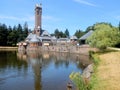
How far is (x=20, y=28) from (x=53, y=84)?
4423 inches

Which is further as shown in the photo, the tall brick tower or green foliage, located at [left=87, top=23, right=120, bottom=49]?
the tall brick tower

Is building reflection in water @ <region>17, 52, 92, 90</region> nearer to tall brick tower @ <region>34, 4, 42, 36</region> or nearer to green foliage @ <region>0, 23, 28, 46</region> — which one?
tall brick tower @ <region>34, 4, 42, 36</region>

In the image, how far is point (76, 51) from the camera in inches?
3536

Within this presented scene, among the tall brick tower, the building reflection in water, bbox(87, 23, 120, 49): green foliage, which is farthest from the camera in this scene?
the tall brick tower

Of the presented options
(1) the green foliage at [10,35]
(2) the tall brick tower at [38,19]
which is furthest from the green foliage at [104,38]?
(1) the green foliage at [10,35]

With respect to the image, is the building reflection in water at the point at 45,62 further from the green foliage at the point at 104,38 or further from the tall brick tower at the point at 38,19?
the tall brick tower at the point at 38,19

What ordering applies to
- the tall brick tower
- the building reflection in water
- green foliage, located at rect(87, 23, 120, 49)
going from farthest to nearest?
1. the tall brick tower
2. green foliage, located at rect(87, 23, 120, 49)
3. the building reflection in water

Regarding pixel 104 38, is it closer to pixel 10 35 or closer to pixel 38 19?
pixel 38 19

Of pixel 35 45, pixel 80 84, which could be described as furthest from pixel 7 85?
pixel 35 45

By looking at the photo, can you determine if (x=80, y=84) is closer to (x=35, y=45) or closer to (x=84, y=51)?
(x=84, y=51)

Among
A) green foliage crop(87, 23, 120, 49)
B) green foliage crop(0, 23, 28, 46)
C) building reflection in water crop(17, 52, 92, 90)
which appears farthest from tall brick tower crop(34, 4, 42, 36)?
green foliage crop(87, 23, 120, 49)

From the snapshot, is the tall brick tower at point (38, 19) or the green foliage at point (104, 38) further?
the tall brick tower at point (38, 19)

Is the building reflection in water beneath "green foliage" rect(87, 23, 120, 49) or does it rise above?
beneath

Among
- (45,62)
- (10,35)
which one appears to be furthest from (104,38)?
(10,35)
